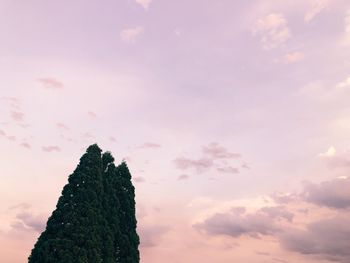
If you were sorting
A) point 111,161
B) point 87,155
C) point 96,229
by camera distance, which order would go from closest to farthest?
point 96,229 → point 87,155 → point 111,161

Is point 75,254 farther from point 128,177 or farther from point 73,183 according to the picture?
point 128,177

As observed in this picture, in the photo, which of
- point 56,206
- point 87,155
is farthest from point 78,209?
point 87,155

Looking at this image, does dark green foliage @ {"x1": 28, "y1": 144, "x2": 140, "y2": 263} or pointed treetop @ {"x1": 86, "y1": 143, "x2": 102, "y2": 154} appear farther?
pointed treetop @ {"x1": 86, "y1": 143, "x2": 102, "y2": 154}

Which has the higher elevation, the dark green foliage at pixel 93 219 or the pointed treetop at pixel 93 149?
the pointed treetop at pixel 93 149

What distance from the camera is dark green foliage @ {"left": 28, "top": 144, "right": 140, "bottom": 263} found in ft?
118

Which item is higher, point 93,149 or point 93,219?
point 93,149

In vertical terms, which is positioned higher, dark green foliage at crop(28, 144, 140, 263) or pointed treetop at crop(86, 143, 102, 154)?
pointed treetop at crop(86, 143, 102, 154)

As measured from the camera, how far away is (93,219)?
3762cm

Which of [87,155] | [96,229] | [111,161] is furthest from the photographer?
[111,161]

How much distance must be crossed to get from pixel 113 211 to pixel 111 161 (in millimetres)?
4311

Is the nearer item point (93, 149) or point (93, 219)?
point (93, 219)

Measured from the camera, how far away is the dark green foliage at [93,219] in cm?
3584

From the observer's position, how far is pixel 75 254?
3550cm

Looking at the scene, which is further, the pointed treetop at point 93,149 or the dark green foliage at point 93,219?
the pointed treetop at point 93,149
